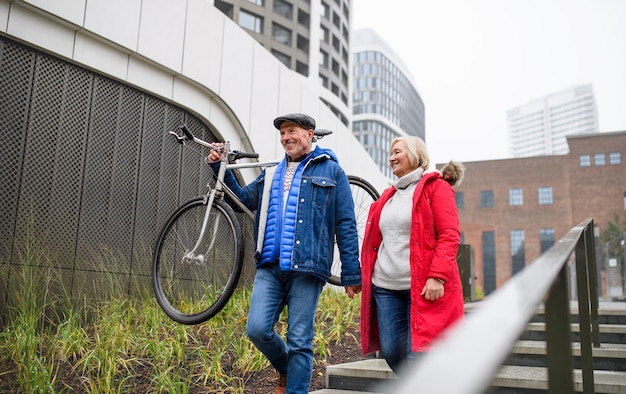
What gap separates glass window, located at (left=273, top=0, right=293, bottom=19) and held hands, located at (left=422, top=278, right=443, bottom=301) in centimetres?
3944

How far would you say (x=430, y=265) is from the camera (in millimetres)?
3094

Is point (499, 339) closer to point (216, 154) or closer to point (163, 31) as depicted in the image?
point (216, 154)

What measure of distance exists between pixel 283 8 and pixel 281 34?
2109 millimetres

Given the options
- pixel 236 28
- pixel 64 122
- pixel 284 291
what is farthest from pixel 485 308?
pixel 236 28

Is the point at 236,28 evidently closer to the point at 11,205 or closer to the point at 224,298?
the point at 11,205

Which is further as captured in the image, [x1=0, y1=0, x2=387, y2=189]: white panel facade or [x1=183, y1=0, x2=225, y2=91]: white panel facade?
[x1=183, y1=0, x2=225, y2=91]: white panel facade

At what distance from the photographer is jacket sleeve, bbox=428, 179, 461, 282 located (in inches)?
120

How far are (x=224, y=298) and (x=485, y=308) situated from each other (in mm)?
3091

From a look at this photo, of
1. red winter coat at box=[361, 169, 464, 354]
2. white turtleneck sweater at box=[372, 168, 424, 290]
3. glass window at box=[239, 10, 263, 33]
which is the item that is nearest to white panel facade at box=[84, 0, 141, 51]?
white turtleneck sweater at box=[372, 168, 424, 290]

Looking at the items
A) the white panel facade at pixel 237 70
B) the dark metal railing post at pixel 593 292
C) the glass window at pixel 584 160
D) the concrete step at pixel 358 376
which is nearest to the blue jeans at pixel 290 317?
the concrete step at pixel 358 376

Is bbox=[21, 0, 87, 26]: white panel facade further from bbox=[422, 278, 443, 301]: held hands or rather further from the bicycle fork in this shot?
bbox=[422, 278, 443, 301]: held hands

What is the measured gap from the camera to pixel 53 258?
551 cm

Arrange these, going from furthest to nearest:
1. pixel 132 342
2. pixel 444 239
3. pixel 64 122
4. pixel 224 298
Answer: pixel 64 122
pixel 132 342
pixel 224 298
pixel 444 239

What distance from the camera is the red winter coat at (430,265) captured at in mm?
3041
